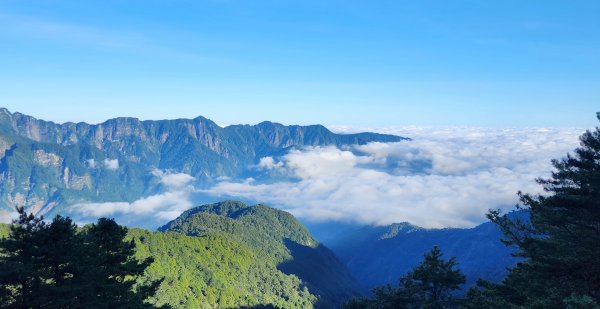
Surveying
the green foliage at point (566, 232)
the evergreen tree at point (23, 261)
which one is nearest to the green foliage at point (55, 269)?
the evergreen tree at point (23, 261)

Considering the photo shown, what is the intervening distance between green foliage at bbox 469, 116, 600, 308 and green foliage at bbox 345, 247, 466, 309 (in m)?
14.6

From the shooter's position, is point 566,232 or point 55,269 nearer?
point 566,232

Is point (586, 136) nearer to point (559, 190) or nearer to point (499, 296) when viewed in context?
point (559, 190)

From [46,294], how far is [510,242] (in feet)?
95.6

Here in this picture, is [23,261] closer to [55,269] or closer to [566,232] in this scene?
[55,269]

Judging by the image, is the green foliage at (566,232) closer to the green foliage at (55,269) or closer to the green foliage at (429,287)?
the green foliage at (429,287)

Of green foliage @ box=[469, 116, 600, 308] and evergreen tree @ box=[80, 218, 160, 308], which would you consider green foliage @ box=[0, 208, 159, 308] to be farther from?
green foliage @ box=[469, 116, 600, 308]

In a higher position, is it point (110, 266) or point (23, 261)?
point (23, 261)

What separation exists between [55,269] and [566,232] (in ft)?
98.3

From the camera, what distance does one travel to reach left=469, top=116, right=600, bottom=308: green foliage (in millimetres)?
22625

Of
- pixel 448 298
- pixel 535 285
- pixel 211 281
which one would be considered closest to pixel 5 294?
pixel 535 285

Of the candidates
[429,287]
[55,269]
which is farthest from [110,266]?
[429,287]

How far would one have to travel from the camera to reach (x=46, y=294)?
25031 mm

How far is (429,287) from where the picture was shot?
145 feet
